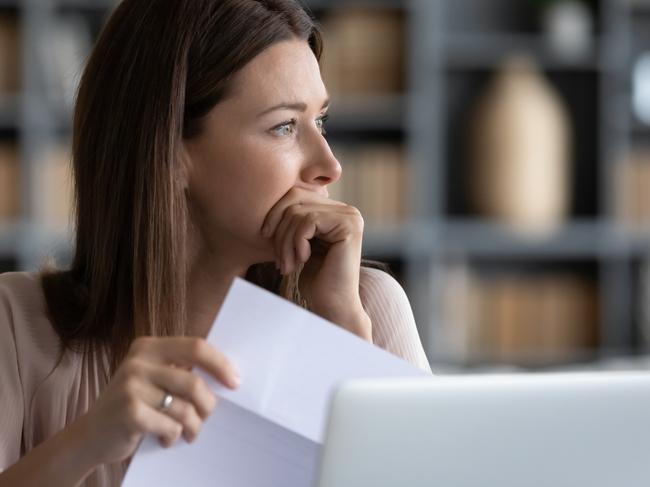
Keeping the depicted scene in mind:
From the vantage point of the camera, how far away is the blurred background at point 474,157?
4.00 m

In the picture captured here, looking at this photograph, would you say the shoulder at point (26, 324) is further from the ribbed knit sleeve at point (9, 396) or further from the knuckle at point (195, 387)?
the knuckle at point (195, 387)

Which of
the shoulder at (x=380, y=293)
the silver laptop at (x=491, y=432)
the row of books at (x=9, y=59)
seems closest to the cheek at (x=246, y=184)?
the shoulder at (x=380, y=293)

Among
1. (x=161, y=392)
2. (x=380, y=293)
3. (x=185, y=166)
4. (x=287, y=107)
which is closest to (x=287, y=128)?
(x=287, y=107)

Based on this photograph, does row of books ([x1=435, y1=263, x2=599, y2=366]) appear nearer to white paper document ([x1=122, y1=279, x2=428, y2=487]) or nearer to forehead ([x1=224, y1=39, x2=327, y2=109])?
forehead ([x1=224, y1=39, x2=327, y2=109])

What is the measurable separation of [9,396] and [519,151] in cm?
292

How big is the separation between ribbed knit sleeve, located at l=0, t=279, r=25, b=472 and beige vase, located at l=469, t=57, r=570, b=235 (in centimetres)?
283

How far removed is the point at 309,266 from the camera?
1.58 meters

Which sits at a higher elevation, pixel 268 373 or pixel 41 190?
pixel 41 190

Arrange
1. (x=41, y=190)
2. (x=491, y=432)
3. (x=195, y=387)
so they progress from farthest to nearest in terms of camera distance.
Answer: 1. (x=41, y=190)
2. (x=195, y=387)
3. (x=491, y=432)

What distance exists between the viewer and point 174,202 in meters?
1.46

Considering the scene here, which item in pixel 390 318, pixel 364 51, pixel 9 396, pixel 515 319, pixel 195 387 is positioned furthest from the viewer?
pixel 515 319

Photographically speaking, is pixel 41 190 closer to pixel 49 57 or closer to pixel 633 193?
pixel 49 57

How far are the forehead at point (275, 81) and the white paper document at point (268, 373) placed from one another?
1.72ft

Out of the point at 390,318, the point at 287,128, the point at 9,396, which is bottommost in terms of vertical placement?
the point at 9,396
